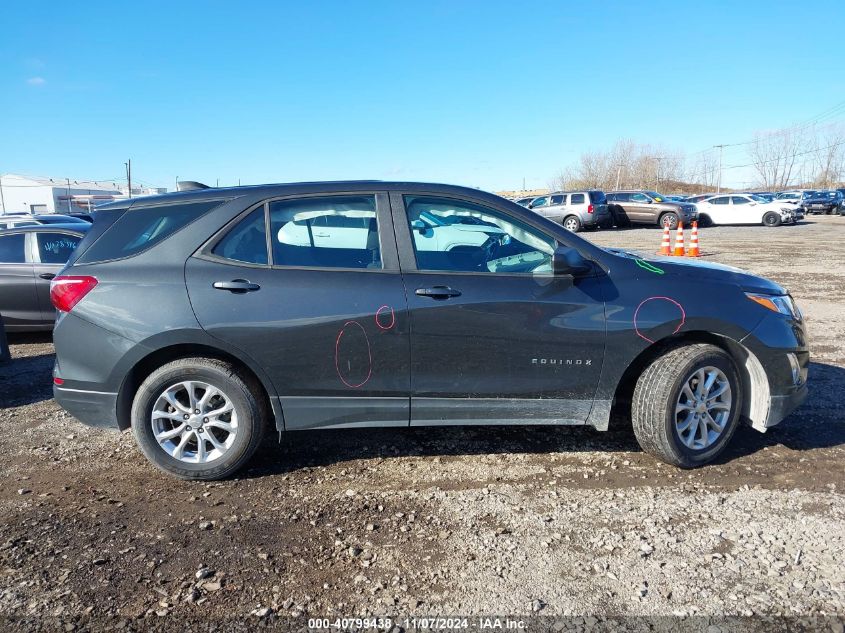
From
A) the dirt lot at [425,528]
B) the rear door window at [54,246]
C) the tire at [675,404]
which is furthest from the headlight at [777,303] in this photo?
the rear door window at [54,246]

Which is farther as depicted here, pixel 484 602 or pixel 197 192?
pixel 197 192

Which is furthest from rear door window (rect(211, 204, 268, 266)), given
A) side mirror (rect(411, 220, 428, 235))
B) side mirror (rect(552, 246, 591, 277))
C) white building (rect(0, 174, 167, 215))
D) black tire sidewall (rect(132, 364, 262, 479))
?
white building (rect(0, 174, 167, 215))

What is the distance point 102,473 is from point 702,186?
106 meters

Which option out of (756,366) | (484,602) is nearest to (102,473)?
(484,602)

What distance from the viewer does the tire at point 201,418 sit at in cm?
359

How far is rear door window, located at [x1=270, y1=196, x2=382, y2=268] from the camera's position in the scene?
144 inches

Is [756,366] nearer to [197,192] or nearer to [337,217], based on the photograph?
[337,217]

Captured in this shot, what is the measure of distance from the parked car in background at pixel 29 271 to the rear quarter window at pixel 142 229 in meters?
3.99

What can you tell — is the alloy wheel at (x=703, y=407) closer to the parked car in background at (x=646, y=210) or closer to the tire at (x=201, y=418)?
the tire at (x=201, y=418)

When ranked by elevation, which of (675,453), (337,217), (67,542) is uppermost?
(337,217)

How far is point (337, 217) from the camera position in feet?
12.3

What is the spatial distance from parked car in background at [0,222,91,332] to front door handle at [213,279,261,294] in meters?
4.62

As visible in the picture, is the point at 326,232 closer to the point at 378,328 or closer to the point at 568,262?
the point at 378,328

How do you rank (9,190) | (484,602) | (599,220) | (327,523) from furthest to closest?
(9,190) → (599,220) → (327,523) → (484,602)
